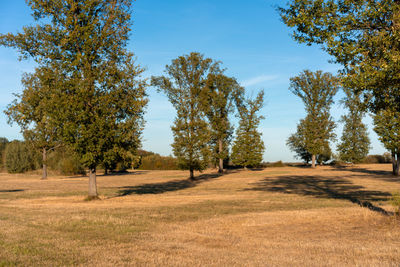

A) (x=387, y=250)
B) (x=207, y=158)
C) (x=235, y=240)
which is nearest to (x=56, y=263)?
(x=235, y=240)

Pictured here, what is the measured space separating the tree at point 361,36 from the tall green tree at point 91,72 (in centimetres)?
1214

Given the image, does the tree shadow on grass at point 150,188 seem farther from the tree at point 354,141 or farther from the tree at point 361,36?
the tree at point 354,141

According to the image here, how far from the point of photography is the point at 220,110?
60.9 metres

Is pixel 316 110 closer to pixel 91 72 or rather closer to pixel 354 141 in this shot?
pixel 354 141

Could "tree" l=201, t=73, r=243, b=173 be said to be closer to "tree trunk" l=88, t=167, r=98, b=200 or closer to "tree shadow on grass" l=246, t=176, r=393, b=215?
"tree shadow on grass" l=246, t=176, r=393, b=215

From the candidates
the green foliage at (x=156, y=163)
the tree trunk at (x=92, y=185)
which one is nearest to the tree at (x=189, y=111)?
the tree trunk at (x=92, y=185)

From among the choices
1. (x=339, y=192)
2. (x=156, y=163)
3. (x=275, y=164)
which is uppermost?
(x=156, y=163)

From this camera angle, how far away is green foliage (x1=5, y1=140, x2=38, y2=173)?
6981 centimetres

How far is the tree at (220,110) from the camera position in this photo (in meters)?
58.1

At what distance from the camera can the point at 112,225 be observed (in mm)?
12883

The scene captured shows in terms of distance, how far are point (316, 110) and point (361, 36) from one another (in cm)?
5438

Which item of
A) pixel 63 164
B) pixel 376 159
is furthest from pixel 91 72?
pixel 376 159

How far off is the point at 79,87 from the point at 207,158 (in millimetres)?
25030

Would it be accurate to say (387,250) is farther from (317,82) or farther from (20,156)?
(20,156)
